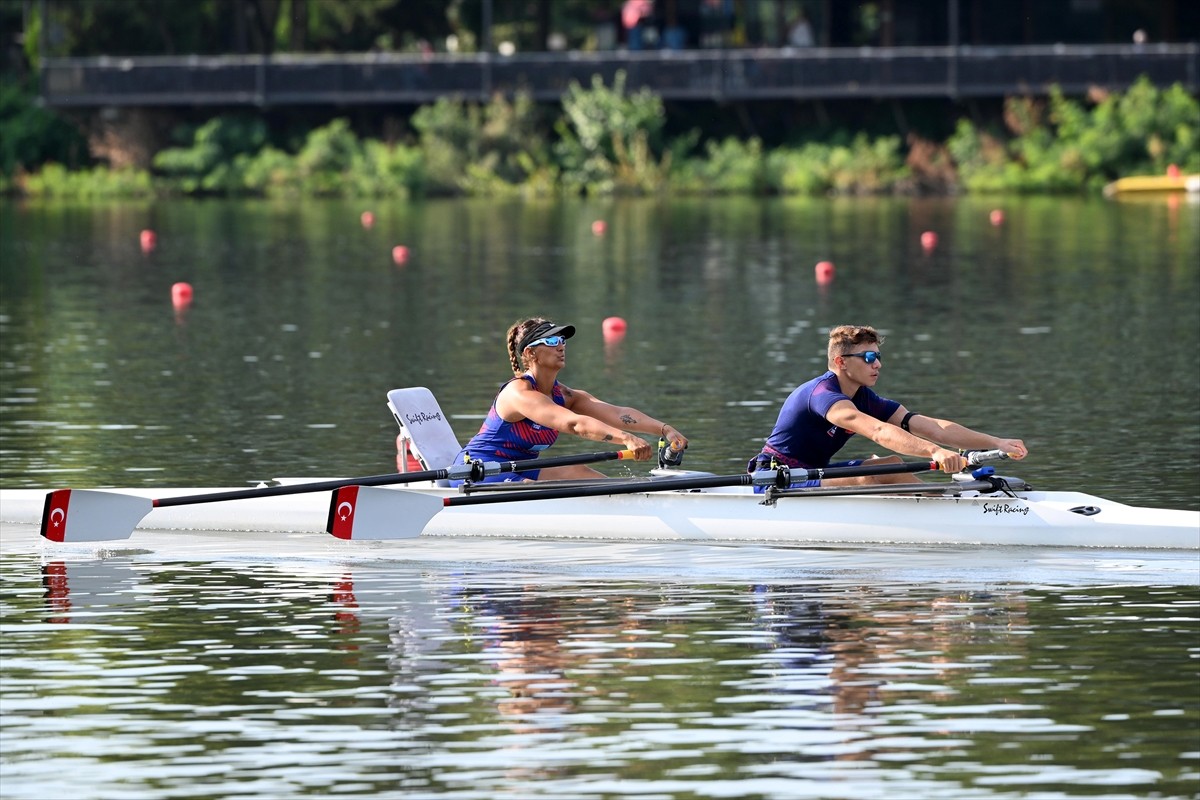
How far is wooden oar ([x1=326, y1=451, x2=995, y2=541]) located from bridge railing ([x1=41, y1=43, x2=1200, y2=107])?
4576 centimetres

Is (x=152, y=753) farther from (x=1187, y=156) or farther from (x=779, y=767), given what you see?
(x=1187, y=156)

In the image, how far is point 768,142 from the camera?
63.8 metres

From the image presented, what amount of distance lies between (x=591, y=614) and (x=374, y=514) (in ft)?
8.29

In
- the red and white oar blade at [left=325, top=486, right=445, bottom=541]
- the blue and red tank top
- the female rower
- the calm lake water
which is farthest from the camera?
the blue and red tank top

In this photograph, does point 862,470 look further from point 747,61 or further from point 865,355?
point 747,61

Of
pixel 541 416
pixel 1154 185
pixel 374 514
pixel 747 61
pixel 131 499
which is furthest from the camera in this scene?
pixel 747 61

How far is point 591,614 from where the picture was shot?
12883 millimetres

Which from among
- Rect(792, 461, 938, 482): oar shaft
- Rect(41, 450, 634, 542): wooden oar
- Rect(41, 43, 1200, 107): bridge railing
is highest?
Rect(41, 43, 1200, 107): bridge railing

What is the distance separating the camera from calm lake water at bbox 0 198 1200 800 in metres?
9.80

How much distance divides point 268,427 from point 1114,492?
7.58 m

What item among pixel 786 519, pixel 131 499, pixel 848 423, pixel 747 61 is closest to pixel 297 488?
pixel 131 499

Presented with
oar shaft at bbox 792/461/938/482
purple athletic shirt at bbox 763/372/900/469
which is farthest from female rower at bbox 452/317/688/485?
oar shaft at bbox 792/461/938/482

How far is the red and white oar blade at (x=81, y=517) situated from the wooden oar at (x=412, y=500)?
142cm

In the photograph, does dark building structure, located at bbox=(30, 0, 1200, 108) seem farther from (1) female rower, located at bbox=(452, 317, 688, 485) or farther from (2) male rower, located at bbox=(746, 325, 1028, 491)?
(2) male rower, located at bbox=(746, 325, 1028, 491)
